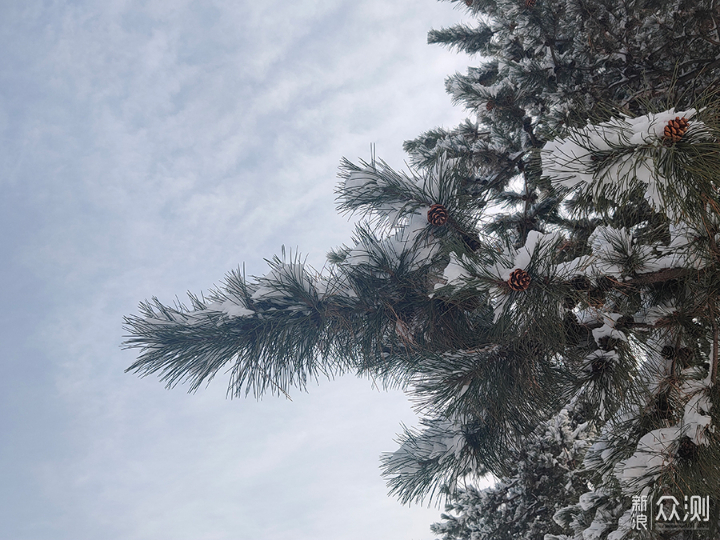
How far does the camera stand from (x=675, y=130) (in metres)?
1.18

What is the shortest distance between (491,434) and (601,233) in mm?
1140

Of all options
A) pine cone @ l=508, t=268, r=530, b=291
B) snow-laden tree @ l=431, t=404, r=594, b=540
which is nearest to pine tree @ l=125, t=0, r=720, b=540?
pine cone @ l=508, t=268, r=530, b=291

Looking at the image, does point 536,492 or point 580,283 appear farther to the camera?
point 536,492

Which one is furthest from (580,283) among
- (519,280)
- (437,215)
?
(437,215)

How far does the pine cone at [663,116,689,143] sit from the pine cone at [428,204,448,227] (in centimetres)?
94

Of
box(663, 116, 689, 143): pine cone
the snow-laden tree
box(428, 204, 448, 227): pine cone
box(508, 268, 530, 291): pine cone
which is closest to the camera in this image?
box(663, 116, 689, 143): pine cone

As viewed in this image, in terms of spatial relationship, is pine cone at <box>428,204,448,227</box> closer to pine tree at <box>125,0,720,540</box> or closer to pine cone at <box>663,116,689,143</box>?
pine tree at <box>125,0,720,540</box>

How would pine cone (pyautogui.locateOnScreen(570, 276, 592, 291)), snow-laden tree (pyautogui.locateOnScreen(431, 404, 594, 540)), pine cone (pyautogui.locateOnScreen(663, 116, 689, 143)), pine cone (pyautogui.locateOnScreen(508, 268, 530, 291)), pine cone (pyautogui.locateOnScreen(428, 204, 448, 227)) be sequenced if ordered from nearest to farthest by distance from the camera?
pine cone (pyautogui.locateOnScreen(663, 116, 689, 143))
pine cone (pyautogui.locateOnScreen(508, 268, 530, 291))
pine cone (pyautogui.locateOnScreen(570, 276, 592, 291))
pine cone (pyautogui.locateOnScreen(428, 204, 448, 227))
snow-laden tree (pyautogui.locateOnScreen(431, 404, 594, 540))

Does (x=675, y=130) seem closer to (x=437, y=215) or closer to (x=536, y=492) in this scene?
(x=437, y=215)

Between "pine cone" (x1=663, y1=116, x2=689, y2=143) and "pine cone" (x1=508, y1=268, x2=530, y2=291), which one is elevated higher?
"pine cone" (x1=663, y1=116, x2=689, y2=143)

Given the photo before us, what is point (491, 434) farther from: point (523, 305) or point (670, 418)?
point (523, 305)

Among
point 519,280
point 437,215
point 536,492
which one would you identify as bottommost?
point 536,492

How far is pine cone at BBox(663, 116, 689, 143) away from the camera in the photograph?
3.83 ft

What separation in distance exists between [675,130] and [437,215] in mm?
975
